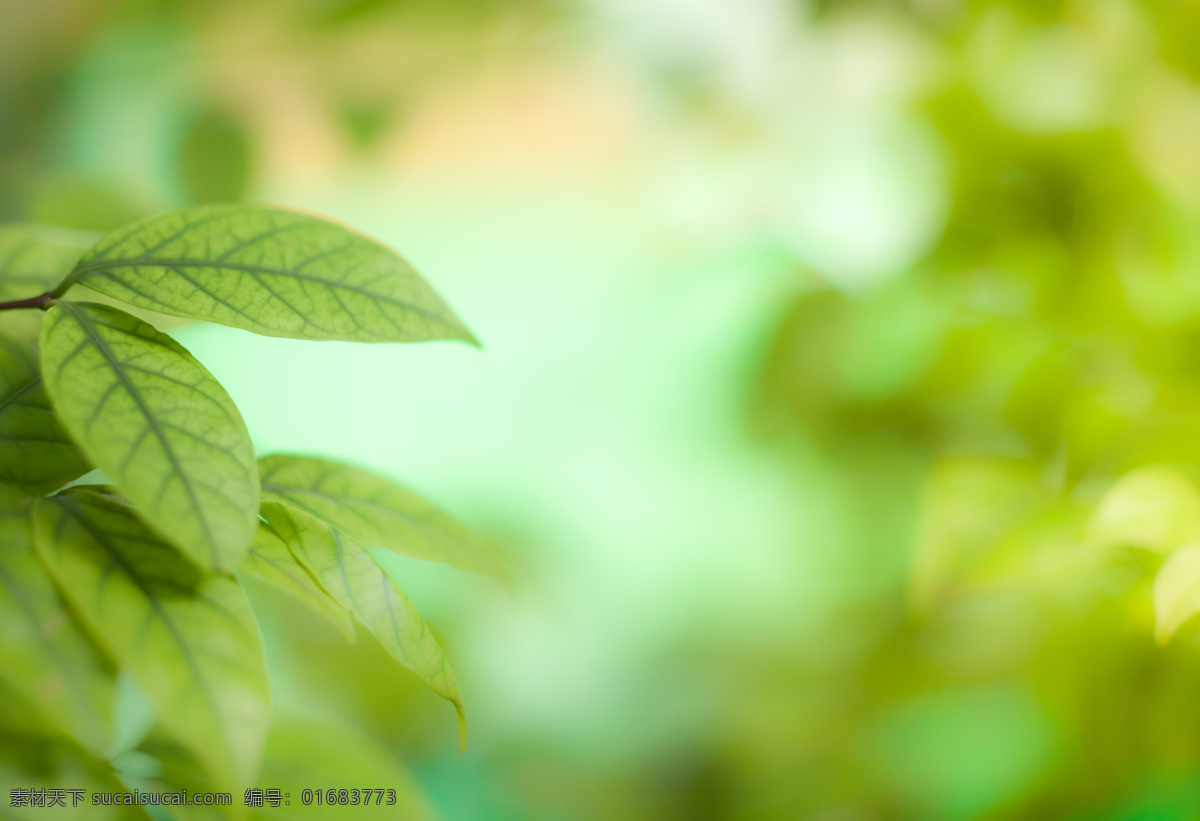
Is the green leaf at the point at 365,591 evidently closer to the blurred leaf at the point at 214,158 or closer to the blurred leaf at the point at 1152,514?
the blurred leaf at the point at 1152,514

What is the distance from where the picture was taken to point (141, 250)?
13.1 inches

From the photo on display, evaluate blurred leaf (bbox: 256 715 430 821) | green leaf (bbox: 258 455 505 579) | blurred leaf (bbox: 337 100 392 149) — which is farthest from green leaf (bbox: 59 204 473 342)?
blurred leaf (bbox: 337 100 392 149)

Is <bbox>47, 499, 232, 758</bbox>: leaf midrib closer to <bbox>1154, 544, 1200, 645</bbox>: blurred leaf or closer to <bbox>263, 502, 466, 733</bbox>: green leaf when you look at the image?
<bbox>263, 502, 466, 733</bbox>: green leaf

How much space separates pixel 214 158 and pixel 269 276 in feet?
2.35

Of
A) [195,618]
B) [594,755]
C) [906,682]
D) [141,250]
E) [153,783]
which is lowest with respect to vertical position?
[594,755]

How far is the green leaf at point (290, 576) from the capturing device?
31cm

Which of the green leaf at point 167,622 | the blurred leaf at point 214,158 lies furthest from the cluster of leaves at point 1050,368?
the blurred leaf at point 214,158

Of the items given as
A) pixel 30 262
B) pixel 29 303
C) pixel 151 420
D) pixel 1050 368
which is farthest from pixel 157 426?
pixel 1050 368

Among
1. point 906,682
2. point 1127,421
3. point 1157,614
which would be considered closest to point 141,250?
point 1157,614

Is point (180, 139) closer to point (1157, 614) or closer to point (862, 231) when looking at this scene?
point (862, 231)

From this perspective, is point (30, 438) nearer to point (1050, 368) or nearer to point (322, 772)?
point (322, 772)

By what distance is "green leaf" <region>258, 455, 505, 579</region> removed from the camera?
1.22ft

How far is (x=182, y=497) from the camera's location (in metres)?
0.25

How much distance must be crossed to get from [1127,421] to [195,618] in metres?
0.76
